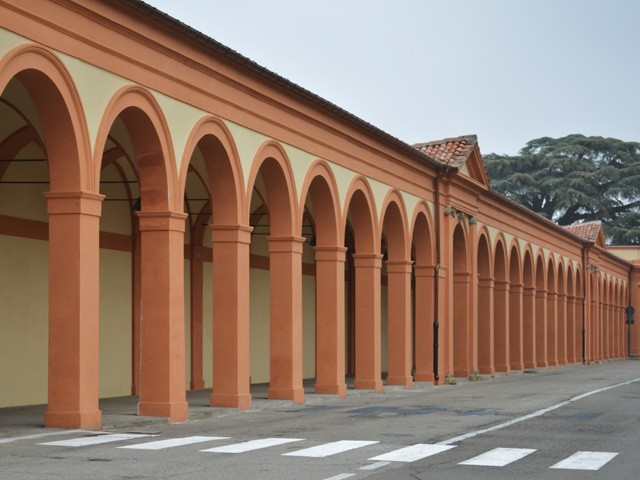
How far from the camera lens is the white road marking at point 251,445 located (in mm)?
13375

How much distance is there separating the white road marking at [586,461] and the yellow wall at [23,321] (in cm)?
1189

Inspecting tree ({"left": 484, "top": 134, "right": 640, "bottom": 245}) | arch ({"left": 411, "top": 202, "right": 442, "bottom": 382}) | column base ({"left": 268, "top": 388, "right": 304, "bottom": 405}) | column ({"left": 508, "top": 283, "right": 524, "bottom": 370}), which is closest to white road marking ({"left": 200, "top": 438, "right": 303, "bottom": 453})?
column base ({"left": 268, "top": 388, "right": 304, "bottom": 405})

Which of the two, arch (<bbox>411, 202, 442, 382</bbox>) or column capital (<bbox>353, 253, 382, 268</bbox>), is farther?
arch (<bbox>411, 202, 442, 382</bbox>)

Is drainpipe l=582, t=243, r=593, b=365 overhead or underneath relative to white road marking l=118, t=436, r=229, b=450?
overhead

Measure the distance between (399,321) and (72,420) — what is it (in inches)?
611

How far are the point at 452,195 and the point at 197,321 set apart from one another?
377 inches

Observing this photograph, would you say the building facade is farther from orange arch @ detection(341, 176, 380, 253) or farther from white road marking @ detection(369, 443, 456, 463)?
white road marking @ detection(369, 443, 456, 463)

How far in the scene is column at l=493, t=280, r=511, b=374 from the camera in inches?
1655

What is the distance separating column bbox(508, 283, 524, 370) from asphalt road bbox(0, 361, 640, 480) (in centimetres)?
2286

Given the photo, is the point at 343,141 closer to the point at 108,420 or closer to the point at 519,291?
the point at 108,420

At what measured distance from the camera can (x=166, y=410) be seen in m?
18.2

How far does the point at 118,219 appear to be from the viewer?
996 inches

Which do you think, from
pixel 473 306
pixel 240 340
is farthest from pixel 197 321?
pixel 473 306

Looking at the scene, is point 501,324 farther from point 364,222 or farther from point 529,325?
point 364,222
